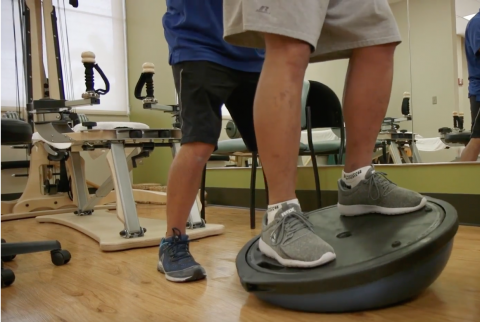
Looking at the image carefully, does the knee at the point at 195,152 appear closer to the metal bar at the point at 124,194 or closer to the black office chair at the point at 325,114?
the metal bar at the point at 124,194

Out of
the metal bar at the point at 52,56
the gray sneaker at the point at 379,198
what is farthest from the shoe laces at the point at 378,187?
the metal bar at the point at 52,56

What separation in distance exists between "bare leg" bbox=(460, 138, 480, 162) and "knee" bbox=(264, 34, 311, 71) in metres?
1.33

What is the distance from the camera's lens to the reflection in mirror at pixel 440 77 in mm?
1886

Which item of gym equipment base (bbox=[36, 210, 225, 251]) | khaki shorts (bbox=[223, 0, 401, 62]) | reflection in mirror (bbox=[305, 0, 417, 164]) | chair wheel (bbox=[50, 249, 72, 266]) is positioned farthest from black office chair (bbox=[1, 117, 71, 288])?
reflection in mirror (bbox=[305, 0, 417, 164])

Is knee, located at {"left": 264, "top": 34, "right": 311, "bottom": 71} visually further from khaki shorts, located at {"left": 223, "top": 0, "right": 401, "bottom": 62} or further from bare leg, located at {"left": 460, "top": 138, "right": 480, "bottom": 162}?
bare leg, located at {"left": 460, "top": 138, "right": 480, "bottom": 162}

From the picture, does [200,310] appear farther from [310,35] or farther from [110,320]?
[310,35]

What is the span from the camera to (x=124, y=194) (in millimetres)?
1748

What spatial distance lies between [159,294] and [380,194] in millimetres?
587

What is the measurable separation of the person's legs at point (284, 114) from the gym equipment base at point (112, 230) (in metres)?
0.87

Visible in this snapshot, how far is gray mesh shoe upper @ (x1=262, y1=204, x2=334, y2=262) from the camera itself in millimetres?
824

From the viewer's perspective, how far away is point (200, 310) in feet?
2.86

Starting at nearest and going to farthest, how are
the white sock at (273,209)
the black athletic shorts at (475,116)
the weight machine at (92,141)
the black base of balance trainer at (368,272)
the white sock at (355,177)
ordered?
the black base of balance trainer at (368,272)
the white sock at (273,209)
the white sock at (355,177)
the weight machine at (92,141)
the black athletic shorts at (475,116)

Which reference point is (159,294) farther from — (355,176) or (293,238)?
(355,176)

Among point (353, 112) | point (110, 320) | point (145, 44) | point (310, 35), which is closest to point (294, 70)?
point (310, 35)
